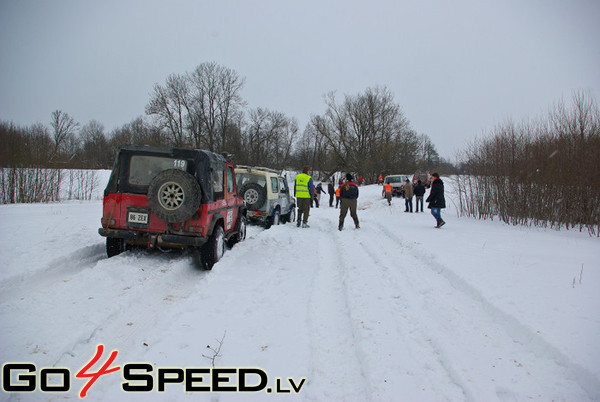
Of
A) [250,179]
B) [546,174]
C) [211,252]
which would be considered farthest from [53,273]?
[546,174]

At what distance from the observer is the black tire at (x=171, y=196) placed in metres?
5.25

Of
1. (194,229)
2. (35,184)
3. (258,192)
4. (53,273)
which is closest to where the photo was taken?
(53,273)

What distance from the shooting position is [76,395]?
2.46 m

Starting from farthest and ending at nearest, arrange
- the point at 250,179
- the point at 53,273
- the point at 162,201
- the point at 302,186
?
1. the point at 302,186
2. the point at 250,179
3. the point at 162,201
4. the point at 53,273

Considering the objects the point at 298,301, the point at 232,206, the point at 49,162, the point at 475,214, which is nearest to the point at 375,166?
the point at 475,214

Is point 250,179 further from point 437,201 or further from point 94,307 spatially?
point 94,307

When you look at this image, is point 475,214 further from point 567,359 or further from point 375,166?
point 375,166

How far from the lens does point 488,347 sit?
3301mm

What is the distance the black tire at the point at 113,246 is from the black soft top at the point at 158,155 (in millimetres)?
869

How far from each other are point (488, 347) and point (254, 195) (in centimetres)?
810

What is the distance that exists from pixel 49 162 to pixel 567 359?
2254 centimetres

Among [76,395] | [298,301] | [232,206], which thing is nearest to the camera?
[76,395]

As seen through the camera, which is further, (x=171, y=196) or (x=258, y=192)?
(x=258, y=192)

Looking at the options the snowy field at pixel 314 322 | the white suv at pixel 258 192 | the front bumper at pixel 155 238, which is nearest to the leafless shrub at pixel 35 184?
the snowy field at pixel 314 322
